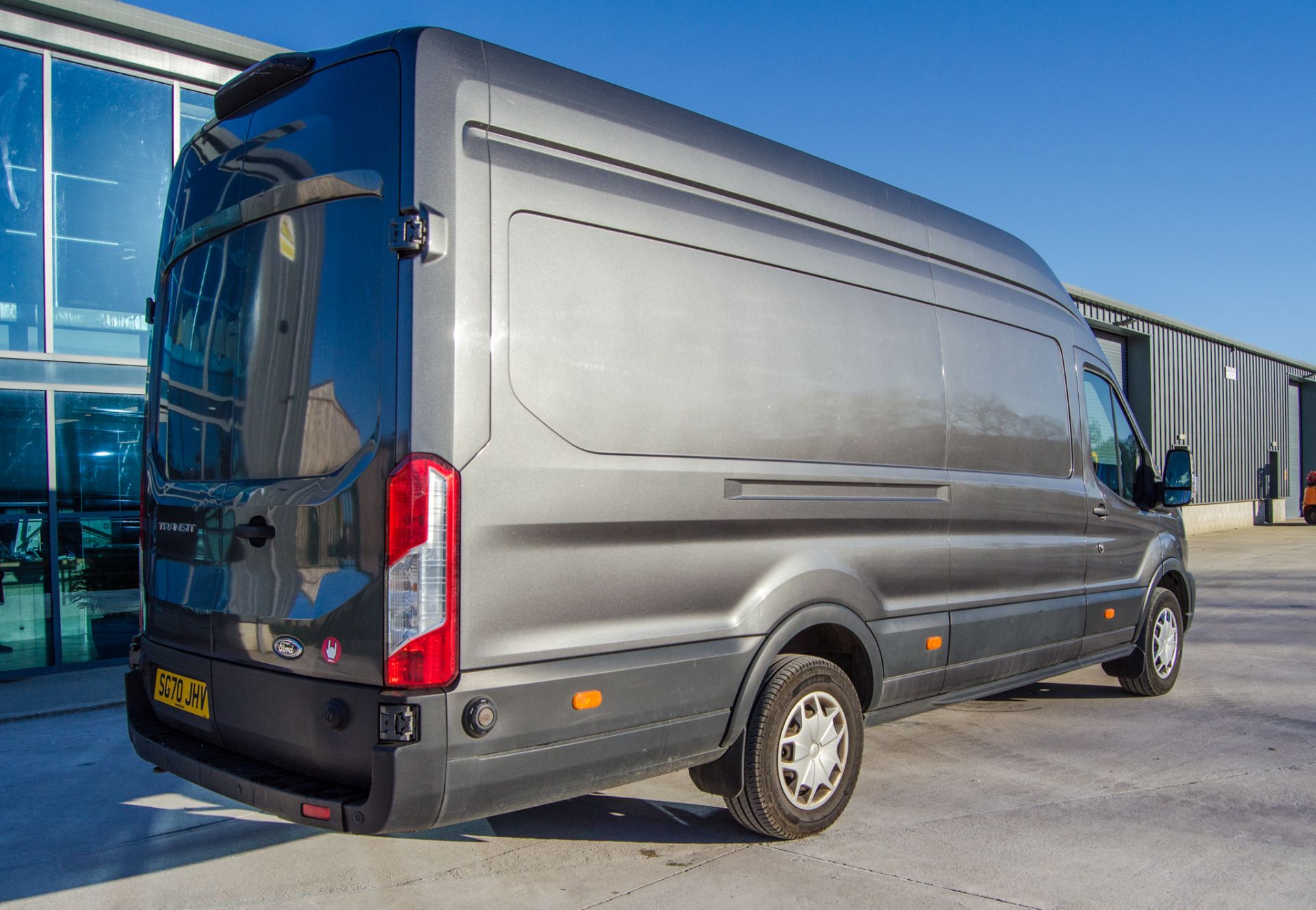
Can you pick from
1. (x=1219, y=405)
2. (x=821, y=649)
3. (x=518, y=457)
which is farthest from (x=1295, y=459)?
(x=518, y=457)

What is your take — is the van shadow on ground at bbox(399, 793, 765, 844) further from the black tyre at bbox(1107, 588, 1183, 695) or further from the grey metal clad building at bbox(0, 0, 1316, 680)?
Answer: the grey metal clad building at bbox(0, 0, 1316, 680)

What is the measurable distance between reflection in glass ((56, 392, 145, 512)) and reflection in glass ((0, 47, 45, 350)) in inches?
22.1

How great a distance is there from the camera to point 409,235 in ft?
9.14

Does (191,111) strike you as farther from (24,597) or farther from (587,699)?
(587,699)

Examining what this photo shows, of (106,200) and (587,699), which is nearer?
(587,699)

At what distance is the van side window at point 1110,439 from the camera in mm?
5746

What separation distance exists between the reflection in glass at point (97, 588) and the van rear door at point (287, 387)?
15.9ft

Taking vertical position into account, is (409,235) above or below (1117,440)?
above

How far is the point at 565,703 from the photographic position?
2971 millimetres

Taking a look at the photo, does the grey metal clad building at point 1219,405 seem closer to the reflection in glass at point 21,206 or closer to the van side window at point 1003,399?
the van side window at point 1003,399

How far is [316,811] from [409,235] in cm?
163

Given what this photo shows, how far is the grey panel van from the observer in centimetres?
279

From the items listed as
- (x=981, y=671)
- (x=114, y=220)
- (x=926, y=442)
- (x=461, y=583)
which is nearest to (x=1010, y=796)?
(x=981, y=671)

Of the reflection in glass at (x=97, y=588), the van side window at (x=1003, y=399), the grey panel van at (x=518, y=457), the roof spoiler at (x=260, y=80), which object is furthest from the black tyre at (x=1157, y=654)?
the reflection in glass at (x=97, y=588)
